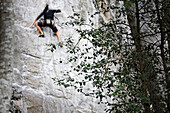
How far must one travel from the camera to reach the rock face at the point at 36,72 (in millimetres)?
7073

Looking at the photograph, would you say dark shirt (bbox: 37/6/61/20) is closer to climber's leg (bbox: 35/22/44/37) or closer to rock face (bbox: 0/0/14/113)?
climber's leg (bbox: 35/22/44/37)

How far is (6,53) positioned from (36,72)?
4.49m

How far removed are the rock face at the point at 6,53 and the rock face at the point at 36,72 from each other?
12.4ft

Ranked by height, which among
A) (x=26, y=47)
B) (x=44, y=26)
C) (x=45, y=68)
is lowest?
(x=45, y=68)

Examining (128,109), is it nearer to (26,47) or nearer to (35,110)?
(35,110)

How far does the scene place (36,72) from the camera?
24.6ft

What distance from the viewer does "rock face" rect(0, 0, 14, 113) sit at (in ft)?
9.80

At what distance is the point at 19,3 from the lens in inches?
333

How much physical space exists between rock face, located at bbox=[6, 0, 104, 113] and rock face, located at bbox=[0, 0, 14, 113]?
3777 millimetres

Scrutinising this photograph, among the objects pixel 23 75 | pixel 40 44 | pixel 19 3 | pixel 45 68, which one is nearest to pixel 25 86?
pixel 23 75

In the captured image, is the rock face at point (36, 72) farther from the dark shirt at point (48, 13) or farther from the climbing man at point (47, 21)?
the dark shirt at point (48, 13)

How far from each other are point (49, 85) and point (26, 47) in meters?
1.39

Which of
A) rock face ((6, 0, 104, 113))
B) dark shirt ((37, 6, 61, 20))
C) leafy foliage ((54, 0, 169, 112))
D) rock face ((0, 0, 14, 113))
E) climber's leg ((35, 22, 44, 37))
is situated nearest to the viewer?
rock face ((0, 0, 14, 113))

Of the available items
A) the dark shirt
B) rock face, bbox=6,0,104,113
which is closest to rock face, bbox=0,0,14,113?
rock face, bbox=6,0,104,113
